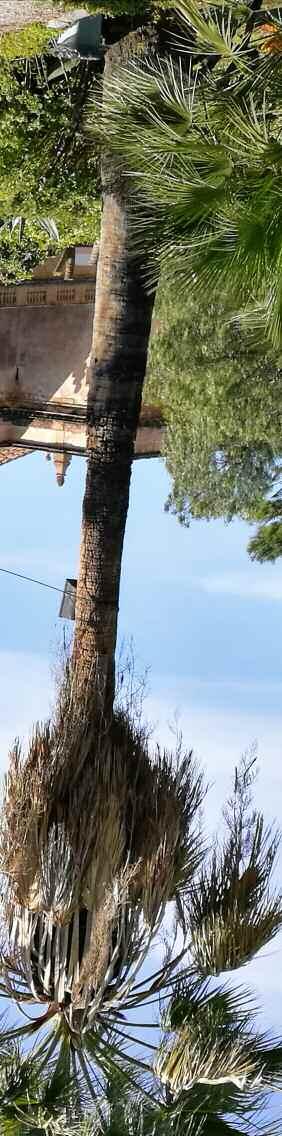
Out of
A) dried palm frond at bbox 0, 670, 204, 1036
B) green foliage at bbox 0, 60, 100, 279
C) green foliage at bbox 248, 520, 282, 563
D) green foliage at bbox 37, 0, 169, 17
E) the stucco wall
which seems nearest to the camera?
dried palm frond at bbox 0, 670, 204, 1036

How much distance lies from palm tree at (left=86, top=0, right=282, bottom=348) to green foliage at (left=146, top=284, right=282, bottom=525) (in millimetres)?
9128

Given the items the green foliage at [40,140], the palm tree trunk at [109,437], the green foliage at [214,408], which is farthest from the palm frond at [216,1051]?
the green foliage at [40,140]

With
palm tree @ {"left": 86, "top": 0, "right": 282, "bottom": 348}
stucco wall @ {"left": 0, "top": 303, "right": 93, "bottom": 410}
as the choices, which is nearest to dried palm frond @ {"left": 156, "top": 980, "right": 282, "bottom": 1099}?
palm tree @ {"left": 86, "top": 0, "right": 282, "bottom": 348}

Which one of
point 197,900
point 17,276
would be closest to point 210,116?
point 197,900

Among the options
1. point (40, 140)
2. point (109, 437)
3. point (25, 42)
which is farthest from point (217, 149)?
point (40, 140)

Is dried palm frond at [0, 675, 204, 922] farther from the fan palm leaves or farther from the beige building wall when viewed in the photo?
the beige building wall

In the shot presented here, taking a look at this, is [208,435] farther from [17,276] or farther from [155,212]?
[155,212]

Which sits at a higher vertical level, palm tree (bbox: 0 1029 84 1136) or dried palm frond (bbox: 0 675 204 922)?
dried palm frond (bbox: 0 675 204 922)

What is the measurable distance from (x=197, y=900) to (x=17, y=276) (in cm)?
1376

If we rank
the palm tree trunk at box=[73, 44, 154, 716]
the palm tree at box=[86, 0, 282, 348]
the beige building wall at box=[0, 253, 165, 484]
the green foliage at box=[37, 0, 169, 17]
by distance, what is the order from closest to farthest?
the palm tree at box=[86, 0, 282, 348], the palm tree trunk at box=[73, 44, 154, 716], the green foliage at box=[37, 0, 169, 17], the beige building wall at box=[0, 253, 165, 484]

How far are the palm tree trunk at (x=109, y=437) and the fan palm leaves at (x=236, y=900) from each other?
1.24 meters

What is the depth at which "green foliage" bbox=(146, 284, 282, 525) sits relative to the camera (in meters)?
15.8

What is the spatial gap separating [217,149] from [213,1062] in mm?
5048

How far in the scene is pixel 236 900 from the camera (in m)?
7.52
